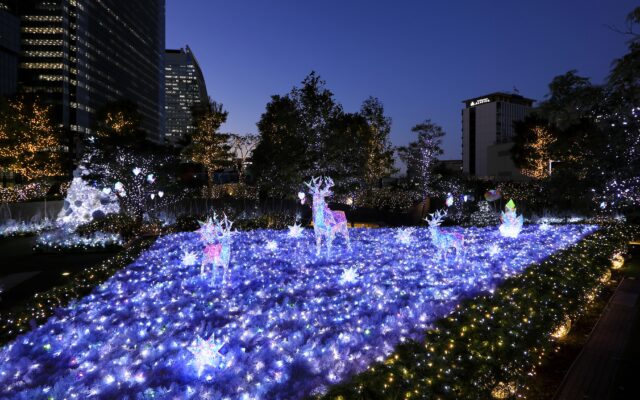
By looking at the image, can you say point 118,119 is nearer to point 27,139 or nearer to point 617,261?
point 27,139

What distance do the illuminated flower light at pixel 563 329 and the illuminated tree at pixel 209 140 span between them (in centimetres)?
2729

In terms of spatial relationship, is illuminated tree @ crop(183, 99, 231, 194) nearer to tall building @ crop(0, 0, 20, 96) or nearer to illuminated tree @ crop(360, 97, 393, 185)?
illuminated tree @ crop(360, 97, 393, 185)

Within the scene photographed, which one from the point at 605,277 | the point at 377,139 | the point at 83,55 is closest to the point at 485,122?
the point at 377,139

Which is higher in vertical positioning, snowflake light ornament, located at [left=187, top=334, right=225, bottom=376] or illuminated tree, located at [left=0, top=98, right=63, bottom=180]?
illuminated tree, located at [left=0, top=98, right=63, bottom=180]

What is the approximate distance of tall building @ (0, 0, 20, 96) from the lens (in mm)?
59875

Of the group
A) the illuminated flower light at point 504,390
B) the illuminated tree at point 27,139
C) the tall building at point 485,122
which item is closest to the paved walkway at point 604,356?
the illuminated flower light at point 504,390

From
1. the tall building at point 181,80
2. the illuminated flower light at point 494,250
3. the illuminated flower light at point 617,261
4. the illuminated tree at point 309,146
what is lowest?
the illuminated flower light at point 617,261

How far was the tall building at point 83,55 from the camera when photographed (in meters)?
78.0

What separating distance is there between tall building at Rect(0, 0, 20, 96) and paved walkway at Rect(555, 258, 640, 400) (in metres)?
75.6

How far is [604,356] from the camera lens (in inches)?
210

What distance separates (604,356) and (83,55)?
103m

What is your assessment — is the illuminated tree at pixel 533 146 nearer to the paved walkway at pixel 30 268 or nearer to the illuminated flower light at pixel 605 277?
the illuminated flower light at pixel 605 277

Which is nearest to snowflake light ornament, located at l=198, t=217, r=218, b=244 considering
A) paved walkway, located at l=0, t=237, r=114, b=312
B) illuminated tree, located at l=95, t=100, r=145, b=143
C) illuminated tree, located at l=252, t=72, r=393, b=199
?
paved walkway, located at l=0, t=237, r=114, b=312

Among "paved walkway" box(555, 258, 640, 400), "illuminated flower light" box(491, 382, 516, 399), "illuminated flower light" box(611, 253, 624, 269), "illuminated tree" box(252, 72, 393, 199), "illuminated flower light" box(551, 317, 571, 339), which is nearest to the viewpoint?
"illuminated flower light" box(491, 382, 516, 399)
